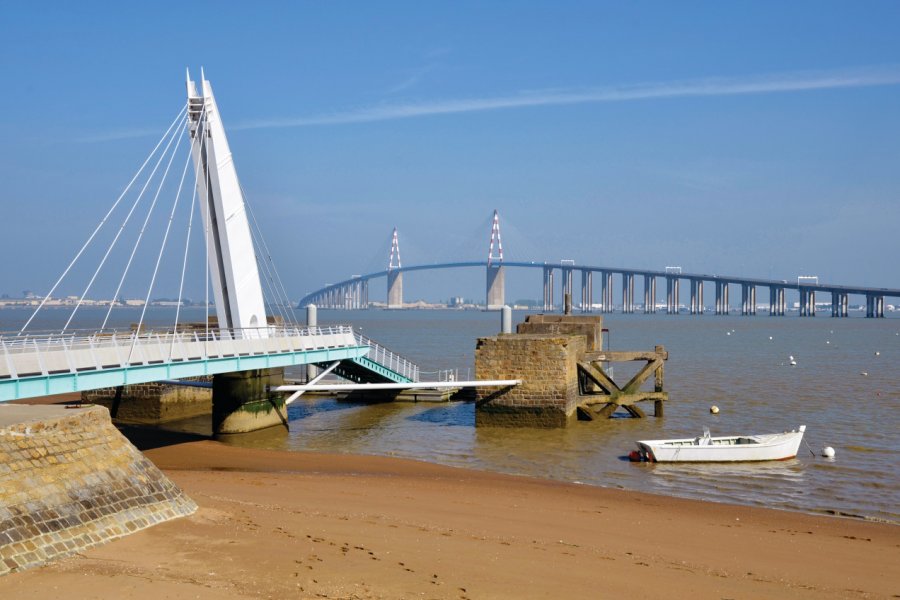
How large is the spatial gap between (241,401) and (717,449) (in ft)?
38.8

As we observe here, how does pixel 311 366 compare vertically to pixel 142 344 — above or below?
A: below

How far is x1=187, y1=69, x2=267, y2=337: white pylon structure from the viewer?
83.9ft

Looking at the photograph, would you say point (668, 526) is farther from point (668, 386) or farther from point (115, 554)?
point (668, 386)

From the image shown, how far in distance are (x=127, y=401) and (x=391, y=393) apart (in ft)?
30.1

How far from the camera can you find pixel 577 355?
28.3 metres

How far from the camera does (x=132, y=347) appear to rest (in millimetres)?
18828

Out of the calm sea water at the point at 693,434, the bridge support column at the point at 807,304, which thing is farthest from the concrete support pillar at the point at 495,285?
the calm sea water at the point at 693,434

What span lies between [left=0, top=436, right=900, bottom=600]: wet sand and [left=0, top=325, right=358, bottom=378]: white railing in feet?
8.28

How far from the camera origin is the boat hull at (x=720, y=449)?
21516 millimetres

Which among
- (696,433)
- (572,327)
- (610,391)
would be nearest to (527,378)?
(610,391)

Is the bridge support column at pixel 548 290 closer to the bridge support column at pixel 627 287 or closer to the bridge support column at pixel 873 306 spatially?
the bridge support column at pixel 627 287

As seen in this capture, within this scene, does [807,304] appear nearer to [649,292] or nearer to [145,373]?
[649,292]

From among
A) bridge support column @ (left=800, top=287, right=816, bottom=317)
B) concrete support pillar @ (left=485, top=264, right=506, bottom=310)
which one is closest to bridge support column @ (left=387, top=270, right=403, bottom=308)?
concrete support pillar @ (left=485, top=264, right=506, bottom=310)

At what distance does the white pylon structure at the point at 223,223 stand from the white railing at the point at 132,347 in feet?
2.31
